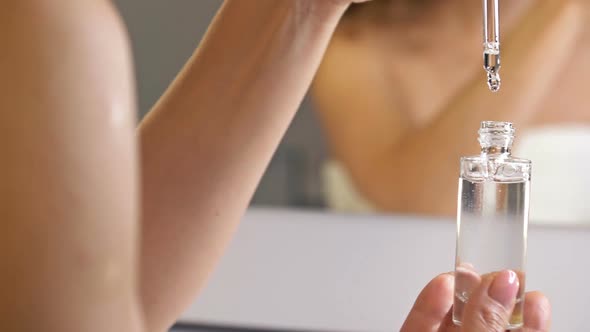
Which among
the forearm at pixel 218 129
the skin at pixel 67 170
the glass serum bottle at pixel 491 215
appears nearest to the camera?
the skin at pixel 67 170

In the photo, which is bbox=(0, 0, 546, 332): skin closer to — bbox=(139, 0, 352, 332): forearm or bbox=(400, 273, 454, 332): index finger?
bbox=(139, 0, 352, 332): forearm

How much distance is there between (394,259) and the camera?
1706 mm

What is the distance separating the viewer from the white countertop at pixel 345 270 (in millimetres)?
1619

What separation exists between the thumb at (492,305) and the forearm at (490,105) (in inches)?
46.0

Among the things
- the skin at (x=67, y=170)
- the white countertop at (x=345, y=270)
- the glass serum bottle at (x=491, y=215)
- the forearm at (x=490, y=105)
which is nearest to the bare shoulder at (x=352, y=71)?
the forearm at (x=490, y=105)

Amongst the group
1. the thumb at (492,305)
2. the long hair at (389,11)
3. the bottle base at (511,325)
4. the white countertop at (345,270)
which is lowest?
the white countertop at (345,270)

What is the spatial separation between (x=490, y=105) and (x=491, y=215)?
3.68 ft

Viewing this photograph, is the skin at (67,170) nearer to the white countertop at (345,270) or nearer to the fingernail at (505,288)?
the fingernail at (505,288)

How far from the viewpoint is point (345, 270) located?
5.63ft

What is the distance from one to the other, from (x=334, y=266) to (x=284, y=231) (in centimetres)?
14

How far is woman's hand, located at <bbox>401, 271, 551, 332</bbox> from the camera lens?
1.27ft

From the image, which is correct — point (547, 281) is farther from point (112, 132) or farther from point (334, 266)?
point (112, 132)

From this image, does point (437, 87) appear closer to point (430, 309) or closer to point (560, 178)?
point (560, 178)

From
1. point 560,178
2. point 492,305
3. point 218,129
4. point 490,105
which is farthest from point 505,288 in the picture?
point 560,178
